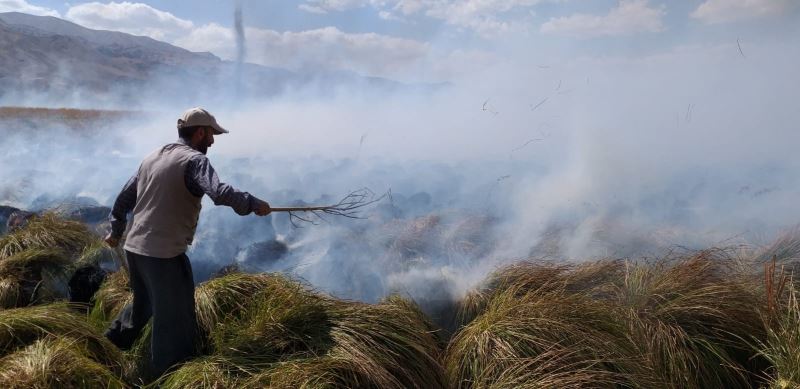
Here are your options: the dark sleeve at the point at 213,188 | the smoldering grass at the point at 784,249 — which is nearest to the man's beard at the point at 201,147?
the dark sleeve at the point at 213,188

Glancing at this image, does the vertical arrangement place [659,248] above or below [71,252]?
above

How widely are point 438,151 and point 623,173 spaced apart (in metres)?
3.78

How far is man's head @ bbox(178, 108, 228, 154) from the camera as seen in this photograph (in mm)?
2914

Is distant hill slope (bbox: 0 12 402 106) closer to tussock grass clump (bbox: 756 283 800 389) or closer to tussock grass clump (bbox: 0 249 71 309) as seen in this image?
tussock grass clump (bbox: 0 249 71 309)

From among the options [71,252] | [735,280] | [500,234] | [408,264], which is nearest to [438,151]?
[500,234]

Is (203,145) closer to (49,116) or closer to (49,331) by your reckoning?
(49,331)

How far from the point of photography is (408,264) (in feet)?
16.4

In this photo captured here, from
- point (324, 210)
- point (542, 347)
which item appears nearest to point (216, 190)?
point (324, 210)

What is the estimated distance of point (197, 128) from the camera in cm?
295

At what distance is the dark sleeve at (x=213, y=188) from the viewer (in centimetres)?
246

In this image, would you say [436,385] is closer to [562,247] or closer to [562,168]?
[562,247]

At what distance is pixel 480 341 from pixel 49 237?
13.4 feet

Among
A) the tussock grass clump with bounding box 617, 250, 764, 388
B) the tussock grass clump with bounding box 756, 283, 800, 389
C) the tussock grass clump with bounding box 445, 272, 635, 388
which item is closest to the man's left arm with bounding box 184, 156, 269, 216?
the tussock grass clump with bounding box 445, 272, 635, 388

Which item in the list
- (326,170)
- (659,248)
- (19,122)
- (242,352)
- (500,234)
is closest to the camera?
(242,352)
